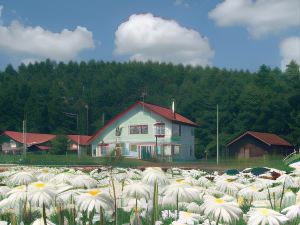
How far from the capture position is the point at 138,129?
59719mm

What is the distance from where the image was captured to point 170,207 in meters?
4.30

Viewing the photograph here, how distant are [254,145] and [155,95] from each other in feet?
156

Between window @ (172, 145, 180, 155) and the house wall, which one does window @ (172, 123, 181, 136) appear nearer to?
the house wall

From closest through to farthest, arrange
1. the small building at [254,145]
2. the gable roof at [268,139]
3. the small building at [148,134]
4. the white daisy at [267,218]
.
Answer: the white daisy at [267,218] < the small building at [148,134] < the gable roof at [268,139] < the small building at [254,145]

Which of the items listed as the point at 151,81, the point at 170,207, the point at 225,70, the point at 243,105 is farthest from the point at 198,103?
the point at 170,207

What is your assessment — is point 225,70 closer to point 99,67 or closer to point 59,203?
point 99,67

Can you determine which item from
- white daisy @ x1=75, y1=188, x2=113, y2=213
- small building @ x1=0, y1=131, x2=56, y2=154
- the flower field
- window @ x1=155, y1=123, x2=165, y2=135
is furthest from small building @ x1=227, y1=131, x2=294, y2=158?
white daisy @ x1=75, y1=188, x2=113, y2=213

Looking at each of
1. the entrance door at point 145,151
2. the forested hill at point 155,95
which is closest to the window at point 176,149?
→ the entrance door at point 145,151

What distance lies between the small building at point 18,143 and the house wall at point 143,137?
18.7 metres

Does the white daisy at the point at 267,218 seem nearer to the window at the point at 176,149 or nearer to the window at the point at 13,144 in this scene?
the window at the point at 176,149

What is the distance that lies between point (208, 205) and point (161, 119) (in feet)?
181

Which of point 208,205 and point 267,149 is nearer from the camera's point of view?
point 208,205

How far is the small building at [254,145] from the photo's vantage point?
6081cm

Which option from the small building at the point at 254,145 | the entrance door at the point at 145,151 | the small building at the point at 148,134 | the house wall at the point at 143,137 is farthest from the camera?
the small building at the point at 254,145
